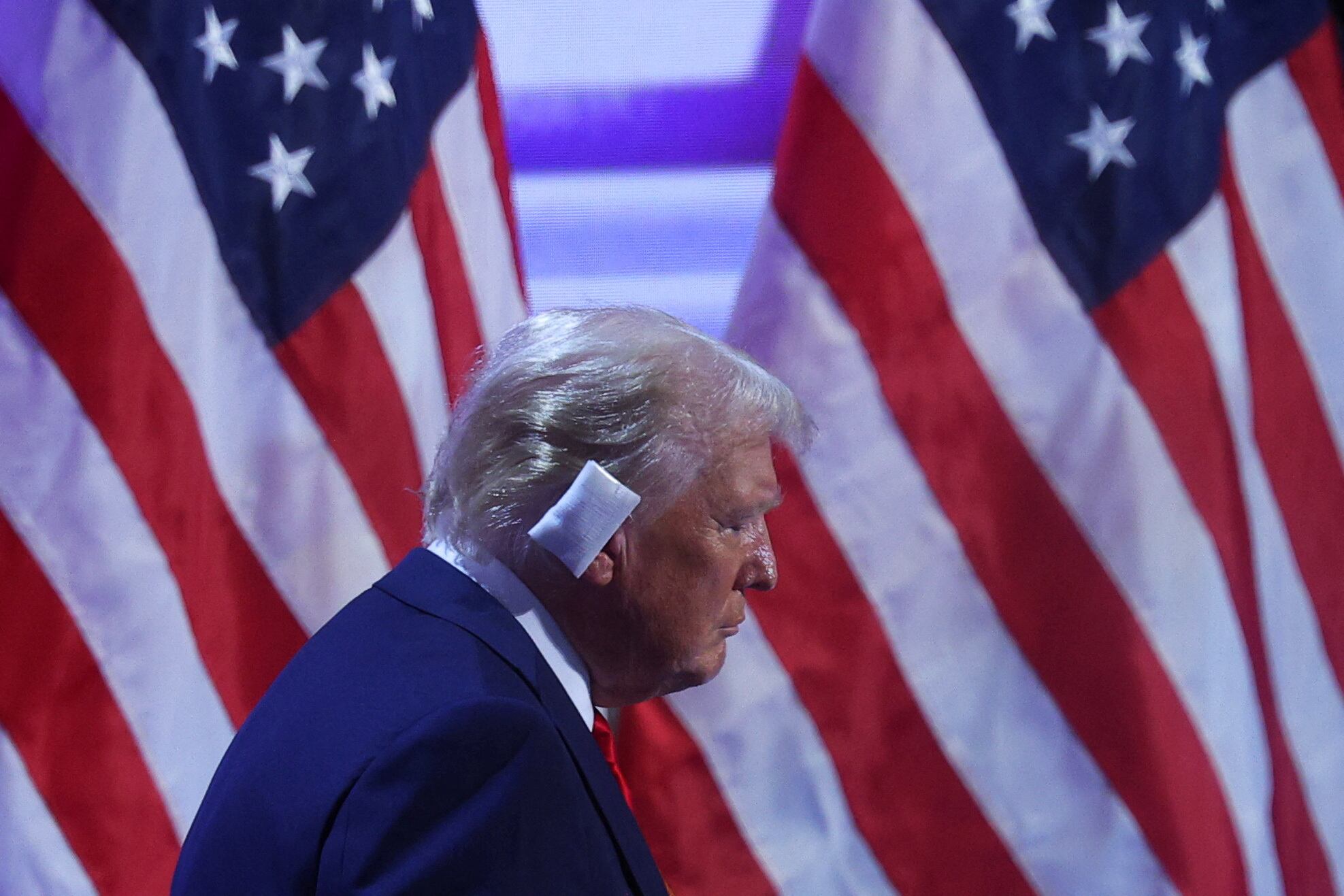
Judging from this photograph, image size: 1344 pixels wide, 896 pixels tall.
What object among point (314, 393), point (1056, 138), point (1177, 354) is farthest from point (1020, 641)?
point (314, 393)

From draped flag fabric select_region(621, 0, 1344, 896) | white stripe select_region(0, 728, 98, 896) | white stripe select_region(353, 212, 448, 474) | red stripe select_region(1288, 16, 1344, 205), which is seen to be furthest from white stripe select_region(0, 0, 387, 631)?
red stripe select_region(1288, 16, 1344, 205)

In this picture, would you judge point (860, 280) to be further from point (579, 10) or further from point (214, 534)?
point (214, 534)

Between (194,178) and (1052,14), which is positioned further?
(1052,14)

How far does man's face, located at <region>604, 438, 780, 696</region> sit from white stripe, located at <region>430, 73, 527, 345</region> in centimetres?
69

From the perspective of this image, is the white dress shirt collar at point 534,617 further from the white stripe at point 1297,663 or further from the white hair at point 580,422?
the white stripe at point 1297,663

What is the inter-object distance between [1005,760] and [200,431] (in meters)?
1.17

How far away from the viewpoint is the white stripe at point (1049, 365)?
1.79 m

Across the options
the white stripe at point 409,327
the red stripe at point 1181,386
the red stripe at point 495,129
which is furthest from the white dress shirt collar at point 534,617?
the red stripe at point 1181,386

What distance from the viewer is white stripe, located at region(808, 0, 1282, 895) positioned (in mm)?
1790

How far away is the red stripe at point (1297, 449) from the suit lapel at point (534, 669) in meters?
1.20

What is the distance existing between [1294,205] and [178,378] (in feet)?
5.02

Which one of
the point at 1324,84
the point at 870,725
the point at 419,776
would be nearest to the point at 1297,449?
the point at 1324,84

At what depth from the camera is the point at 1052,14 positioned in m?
1.79

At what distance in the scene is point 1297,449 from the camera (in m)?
1.84
